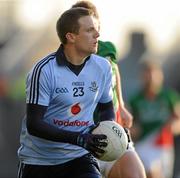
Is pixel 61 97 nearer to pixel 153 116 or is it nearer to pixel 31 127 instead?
pixel 31 127

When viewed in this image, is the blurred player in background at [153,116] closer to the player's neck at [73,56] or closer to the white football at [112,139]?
the player's neck at [73,56]

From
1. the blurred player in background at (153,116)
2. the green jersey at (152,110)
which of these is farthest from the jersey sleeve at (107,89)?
the green jersey at (152,110)

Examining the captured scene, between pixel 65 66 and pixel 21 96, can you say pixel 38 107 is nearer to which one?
pixel 65 66

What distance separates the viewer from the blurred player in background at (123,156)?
9570mm

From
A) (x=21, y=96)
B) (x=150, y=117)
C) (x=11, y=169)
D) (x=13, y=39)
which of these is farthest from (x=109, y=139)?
(x=13, y=39)

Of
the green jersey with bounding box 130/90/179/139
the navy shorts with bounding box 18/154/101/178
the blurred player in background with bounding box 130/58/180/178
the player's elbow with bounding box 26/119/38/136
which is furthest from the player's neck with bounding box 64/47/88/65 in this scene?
the green jersey with bounding box 130/90/179/139

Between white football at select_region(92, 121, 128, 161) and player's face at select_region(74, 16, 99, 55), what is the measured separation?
58 cm

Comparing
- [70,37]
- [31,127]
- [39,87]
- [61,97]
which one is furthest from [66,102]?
[70,37]

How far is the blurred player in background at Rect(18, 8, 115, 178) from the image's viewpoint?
8641 millimetres

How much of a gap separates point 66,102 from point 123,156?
1.09 metres

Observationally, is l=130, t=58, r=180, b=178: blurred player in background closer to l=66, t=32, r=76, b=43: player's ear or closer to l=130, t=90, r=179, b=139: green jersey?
l=130, t=90, r=179, b=139: green jersey

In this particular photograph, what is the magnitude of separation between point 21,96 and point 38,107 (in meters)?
21.1

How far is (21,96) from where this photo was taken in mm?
29703

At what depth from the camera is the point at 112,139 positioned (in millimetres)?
8664
